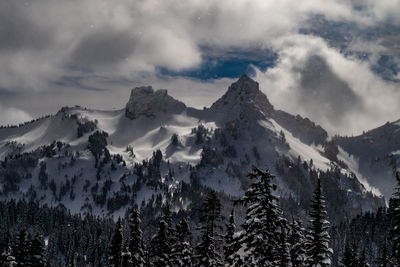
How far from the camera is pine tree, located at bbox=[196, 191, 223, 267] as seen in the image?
4366cm

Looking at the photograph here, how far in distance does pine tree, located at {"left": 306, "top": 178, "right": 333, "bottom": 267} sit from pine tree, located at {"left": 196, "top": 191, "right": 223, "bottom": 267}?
904 cm

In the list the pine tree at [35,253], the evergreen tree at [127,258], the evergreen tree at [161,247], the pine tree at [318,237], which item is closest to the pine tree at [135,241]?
the evergreen tree at [127,258]

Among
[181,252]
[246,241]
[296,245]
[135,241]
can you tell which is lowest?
[246,241]

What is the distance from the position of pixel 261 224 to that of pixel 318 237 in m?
13.2

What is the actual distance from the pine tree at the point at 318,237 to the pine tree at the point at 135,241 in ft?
70.3

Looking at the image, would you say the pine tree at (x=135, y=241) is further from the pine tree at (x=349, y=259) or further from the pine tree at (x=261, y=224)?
the pine tree at (x=349, y=259)

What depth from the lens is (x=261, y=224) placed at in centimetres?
3306

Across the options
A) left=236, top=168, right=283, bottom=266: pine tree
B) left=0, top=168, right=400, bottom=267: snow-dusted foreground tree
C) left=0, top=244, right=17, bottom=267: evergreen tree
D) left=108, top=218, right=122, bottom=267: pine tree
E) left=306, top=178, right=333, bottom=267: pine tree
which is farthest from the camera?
left=108, top=218, right=122, bottom=267: pine tree

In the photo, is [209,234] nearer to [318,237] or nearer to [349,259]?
[318,237]

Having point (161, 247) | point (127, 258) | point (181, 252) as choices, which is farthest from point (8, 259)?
point (181, 252)

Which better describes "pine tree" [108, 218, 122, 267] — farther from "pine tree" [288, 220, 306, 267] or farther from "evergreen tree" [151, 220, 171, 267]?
"pine tree" [288, 220, 306, 267]

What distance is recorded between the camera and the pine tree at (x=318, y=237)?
4310 centimetres

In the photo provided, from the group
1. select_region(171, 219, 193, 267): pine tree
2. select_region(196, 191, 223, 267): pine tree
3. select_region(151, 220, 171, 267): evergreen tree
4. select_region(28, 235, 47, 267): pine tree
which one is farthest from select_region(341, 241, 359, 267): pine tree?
select_region(28, 235, 47, 267): pine tree

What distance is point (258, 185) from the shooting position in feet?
110
